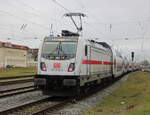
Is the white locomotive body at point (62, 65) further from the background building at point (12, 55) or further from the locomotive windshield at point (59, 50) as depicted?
the background building at point (12, 55)

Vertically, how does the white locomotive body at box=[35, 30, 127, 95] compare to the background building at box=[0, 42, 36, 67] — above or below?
below

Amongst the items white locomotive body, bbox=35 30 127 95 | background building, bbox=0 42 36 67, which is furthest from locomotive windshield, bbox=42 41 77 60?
background building, bbox=0 42 36 67

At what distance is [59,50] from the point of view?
1291cm

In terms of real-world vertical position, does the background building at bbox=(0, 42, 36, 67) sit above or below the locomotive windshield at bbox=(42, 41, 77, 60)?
above

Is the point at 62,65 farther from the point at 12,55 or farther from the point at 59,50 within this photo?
the point at 12,55

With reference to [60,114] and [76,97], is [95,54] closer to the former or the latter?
[76,97]

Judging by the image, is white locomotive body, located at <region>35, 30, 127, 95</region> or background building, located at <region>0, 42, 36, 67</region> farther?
background building, located at <region>0, 42, 36, 67</region>

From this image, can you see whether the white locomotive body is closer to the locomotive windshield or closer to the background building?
the locomotive windshield

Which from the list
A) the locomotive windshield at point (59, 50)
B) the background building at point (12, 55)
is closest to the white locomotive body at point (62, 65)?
the locomotive windshield at point (59, 50)

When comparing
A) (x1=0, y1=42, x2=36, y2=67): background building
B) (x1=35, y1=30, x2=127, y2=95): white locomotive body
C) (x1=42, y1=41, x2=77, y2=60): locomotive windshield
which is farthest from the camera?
(x1=0, y1=42, x2=36, y2=67): background building

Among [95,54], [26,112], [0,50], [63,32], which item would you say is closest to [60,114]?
[26,112]

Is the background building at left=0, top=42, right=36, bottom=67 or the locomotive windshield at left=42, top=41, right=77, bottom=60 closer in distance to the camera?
the locomotive windshield at left=42, top=41, right=77, bottom=60

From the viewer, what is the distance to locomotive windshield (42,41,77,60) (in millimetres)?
12703

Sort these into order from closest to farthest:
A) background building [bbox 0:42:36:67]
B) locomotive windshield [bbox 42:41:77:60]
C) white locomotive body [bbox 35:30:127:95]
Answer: white locomotive body [bbox 35:30:127:95] < locomotive windshield [bbox 42:41:77:60] < background building [bbox 0:42:36:67]
